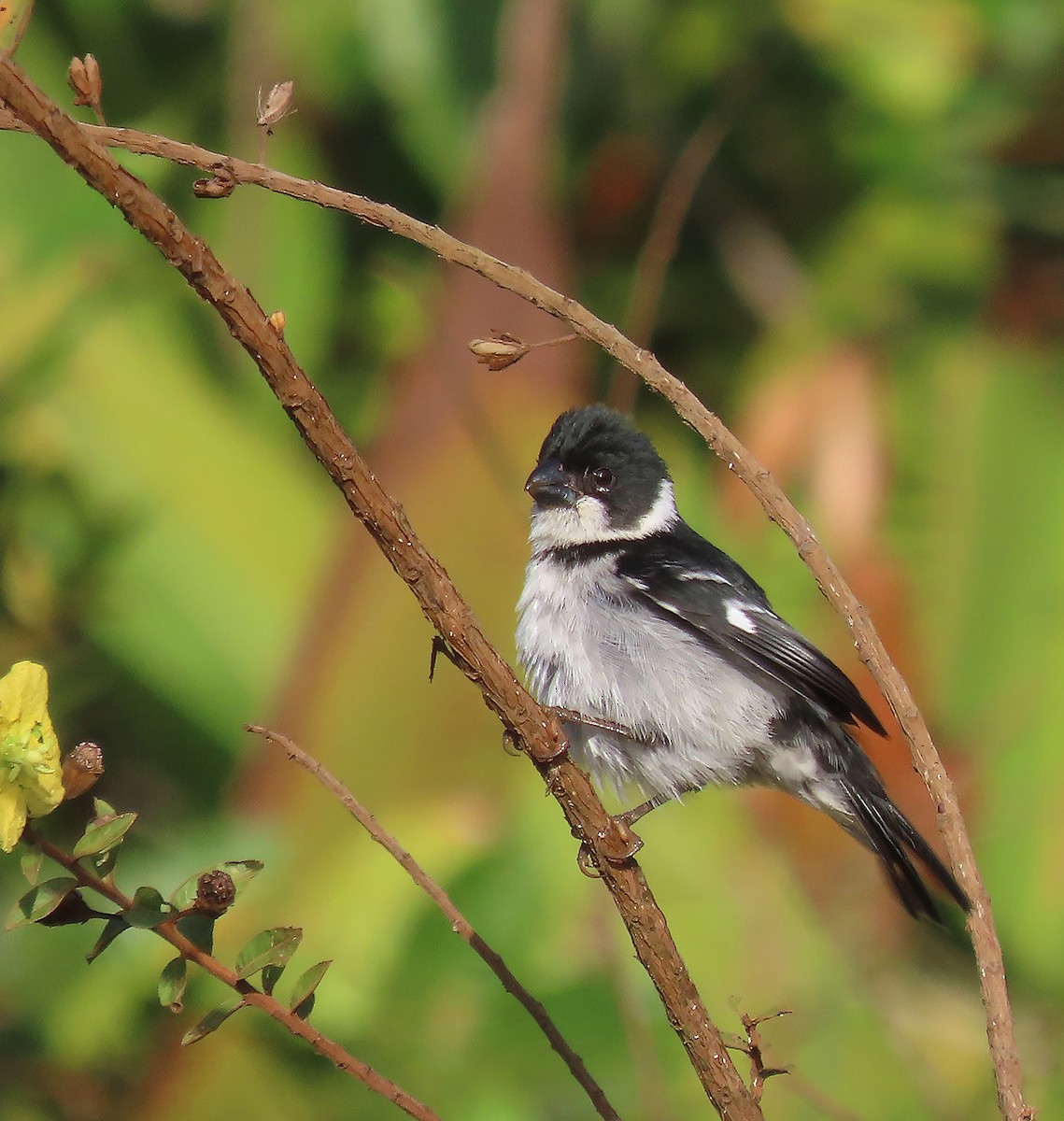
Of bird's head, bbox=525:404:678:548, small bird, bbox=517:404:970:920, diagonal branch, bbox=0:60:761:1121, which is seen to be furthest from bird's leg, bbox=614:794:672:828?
diagonal branch, bbox=0:60:761:1121

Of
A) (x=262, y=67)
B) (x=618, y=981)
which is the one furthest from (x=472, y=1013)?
(x=262, y=67)

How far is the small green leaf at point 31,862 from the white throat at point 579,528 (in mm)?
1769

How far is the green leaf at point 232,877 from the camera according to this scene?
1.19 meters

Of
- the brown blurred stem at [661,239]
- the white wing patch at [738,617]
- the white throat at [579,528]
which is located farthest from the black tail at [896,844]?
the brown blurred stem at [661,239]

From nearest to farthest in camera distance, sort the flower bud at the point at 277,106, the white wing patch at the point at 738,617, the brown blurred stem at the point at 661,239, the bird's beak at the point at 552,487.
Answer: the flower bud at the point at 277,106, the brown blurred stem at the point at 661,239, the white wing patch at the point at 738,617, the bird's beak at the point at 552,487

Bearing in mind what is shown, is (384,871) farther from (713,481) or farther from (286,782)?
(713,481)

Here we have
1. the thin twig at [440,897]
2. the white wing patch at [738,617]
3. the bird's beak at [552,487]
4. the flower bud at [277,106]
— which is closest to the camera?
the flower bud at [277,106]

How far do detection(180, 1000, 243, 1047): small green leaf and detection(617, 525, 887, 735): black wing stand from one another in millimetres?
1372

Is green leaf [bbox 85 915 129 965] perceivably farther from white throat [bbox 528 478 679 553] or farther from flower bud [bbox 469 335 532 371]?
white throat [bbox 528 478 679 553]

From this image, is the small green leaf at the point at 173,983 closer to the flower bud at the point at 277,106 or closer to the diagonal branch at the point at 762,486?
the diagonal branch at the point at 762,486

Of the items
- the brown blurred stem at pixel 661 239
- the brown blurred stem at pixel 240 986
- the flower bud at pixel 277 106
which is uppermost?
the brown blurred stem at pixel 661 239

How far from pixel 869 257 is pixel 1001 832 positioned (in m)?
1.74

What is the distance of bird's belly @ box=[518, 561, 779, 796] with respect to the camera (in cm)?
256

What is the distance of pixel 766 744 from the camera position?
8.57 ft
